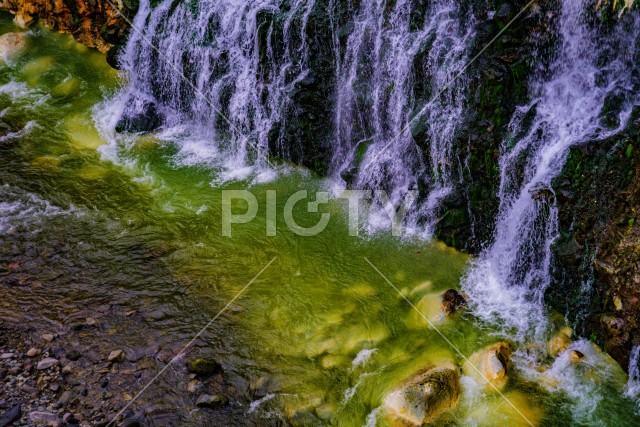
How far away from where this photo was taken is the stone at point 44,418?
17.5 ft

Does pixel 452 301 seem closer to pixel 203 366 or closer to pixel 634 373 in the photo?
pixel 634 373

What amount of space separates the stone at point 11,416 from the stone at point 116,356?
1074 mm

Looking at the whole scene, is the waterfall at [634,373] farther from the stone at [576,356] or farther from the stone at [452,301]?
the stone at [452,301]

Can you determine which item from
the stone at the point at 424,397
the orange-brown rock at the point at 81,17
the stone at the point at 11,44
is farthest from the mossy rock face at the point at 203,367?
the stone at the point at 11,44

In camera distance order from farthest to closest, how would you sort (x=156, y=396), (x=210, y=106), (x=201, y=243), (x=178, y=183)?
(x=210, y=106) → (x=178, y=183) → (x=201, y=243) → (x=156, y=396)

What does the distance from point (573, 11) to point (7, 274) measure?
867 centimetres

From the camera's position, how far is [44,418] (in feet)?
17.6

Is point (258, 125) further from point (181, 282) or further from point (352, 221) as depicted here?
point (181, 282)

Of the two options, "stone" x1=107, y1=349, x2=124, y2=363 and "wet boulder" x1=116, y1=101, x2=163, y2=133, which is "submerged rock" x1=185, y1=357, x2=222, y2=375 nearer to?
"stone" x1=107, y1=349, x2=124, y2=363

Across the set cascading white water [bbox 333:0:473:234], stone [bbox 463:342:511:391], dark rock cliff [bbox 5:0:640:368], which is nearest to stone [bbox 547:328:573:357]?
dark rock cliff [bbox 5:0:640:368]

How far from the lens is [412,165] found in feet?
27.8

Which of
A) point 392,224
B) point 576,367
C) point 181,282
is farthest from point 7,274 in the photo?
point 576,367

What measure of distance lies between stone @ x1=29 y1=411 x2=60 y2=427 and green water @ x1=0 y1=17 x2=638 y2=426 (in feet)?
3.13

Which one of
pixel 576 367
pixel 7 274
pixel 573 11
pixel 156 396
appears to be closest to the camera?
pixel 156 396
